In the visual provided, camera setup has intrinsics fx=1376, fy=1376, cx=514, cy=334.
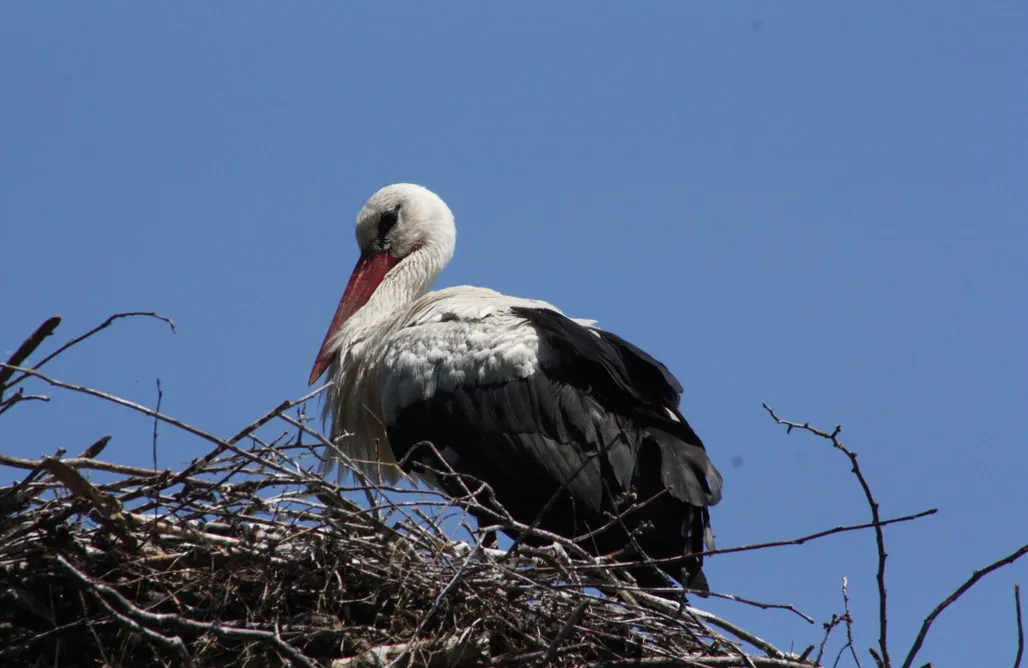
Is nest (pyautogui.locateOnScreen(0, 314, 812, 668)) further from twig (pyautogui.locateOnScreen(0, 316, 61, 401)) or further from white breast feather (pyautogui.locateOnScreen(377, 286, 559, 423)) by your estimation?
white breast feather (pyautogui.locateOnScreen(377, 286, 559, 423))

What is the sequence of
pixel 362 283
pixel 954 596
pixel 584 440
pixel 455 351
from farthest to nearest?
pixel 362 283, pixel 455 351, pixel 584 440, pixel 954 596

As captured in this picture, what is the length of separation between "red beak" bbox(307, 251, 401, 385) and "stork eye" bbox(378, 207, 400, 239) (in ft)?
0.31

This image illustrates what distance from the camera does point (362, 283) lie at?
244 inches

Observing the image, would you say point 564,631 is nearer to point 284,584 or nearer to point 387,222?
point 284,584

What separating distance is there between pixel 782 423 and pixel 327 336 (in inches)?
116

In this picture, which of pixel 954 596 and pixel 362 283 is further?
pixel 362 283

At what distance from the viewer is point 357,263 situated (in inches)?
249

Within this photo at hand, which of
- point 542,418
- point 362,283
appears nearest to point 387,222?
point 362,283

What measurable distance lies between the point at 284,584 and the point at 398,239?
117 inches

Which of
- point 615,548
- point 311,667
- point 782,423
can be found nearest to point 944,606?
point 782,423

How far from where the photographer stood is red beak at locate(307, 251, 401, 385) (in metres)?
6.05

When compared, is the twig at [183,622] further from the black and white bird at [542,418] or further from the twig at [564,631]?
the black and white bird at [542,418]

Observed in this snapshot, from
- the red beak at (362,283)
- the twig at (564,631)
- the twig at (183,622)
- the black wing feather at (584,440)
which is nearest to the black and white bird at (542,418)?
the black wing feather at (584,440)

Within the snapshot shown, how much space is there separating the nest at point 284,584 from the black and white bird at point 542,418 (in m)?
0.83
